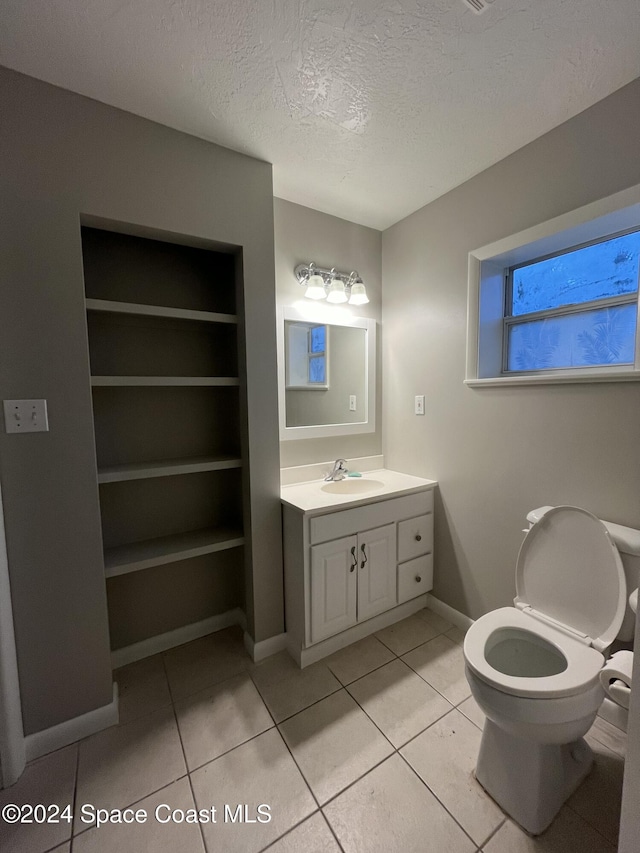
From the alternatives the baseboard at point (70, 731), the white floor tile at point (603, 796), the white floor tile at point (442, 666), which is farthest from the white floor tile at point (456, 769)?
the baseboard at point (70, 731)

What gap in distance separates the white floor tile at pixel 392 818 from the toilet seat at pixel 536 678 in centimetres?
46

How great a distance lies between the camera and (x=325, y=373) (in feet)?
7.09

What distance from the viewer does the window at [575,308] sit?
1.41 meters

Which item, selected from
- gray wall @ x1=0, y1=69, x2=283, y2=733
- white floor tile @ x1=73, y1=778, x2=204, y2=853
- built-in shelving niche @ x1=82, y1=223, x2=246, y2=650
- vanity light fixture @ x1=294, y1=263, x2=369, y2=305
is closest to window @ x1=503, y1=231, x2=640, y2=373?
vanity light fixture @ x1=294, y1=263, x2=369, y2=305

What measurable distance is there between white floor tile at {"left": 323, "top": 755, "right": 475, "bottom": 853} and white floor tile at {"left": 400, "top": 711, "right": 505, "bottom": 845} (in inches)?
1.4

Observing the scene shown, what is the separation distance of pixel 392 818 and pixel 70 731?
1.22 m

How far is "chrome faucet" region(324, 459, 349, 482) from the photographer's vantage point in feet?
6.87

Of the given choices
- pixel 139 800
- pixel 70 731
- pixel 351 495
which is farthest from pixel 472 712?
pixel 70 731

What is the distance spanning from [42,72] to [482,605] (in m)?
2.87

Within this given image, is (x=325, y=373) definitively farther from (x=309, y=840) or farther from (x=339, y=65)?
(x=309, y=840)

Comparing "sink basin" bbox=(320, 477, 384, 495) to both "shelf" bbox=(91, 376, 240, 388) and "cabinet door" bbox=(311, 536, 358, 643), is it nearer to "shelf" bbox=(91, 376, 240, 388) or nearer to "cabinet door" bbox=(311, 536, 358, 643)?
"cabinet door" bbox=(311, 536, 358, 643)

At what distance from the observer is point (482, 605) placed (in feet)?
6.05

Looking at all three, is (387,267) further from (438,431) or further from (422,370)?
(438,431)

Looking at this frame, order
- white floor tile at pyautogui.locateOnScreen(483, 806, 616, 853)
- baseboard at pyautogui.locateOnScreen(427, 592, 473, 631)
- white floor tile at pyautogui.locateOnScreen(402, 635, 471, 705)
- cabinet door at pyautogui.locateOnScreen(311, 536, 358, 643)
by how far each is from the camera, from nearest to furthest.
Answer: white floor tile at pyautogui.locateOnScreen(483, 806, 616, 853) → white floor tile at pyautogui.locateOnScreen(402, 635, 471, 705) → cabinet door at pyautogui.locateOnScreen(311, 536, 358, 643) → baseboard at pyautogui.locateOnScreen(427, 592, 473, 631)
